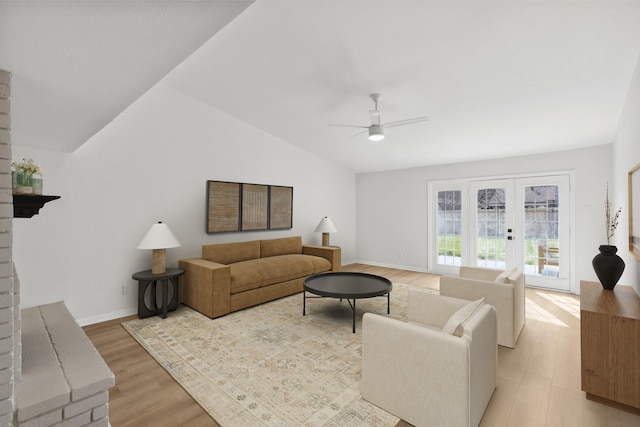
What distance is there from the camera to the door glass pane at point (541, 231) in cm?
469

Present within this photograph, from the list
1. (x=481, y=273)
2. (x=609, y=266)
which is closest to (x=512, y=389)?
(x=609, y=266)

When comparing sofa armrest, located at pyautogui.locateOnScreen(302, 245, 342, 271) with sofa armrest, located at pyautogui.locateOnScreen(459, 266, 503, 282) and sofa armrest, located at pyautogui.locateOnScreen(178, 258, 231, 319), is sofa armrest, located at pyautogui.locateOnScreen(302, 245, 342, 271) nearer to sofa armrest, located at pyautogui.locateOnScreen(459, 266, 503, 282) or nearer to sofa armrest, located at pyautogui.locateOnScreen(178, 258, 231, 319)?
sofa armrest, located at pyautogui.locateOnScreen(178, 258, 231, 319)

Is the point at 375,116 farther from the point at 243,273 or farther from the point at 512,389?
the point at 512,389

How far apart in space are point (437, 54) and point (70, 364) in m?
3.49

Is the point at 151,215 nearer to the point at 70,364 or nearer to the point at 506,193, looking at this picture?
the point at 70,364

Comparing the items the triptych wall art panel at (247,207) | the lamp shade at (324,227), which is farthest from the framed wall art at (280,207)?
the lamp shade at (324,227)

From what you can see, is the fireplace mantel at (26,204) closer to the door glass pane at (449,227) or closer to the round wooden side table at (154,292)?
the round wooden side table at (154,292)

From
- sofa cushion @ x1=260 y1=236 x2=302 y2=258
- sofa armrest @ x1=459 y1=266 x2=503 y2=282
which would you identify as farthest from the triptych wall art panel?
sofa armrest @ x1=459 y1=266 x2=503 y2=282

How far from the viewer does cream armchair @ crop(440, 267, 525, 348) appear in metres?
2.75

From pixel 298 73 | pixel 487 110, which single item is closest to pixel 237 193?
pixel 298 73

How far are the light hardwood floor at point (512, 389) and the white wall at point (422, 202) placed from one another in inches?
78.2

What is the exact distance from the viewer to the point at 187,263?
383 cm

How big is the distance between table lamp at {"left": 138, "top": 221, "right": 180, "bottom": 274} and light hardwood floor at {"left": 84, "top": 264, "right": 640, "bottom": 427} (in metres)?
0.75

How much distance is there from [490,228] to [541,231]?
29.5 inches
